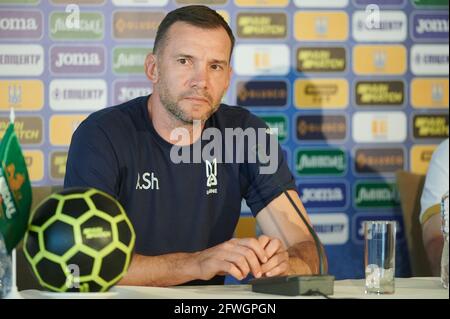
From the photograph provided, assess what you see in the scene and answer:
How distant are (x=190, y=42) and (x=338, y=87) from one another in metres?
1.16

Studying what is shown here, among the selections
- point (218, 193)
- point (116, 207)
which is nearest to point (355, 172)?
point (218, 193)

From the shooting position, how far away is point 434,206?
9.66 feet

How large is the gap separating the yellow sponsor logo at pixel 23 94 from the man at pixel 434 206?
4.61 ft

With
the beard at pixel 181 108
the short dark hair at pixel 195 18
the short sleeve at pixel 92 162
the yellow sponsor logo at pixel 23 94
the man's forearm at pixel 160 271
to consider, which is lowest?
the man's forearm at pixel 160 271

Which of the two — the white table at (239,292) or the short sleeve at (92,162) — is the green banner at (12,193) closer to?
the white table at (239,292)

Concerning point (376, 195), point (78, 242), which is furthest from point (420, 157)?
point (78, 242)

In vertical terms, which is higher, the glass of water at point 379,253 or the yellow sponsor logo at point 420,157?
the yellow sponsor logo at point 420,157

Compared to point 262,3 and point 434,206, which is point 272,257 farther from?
point 262,3

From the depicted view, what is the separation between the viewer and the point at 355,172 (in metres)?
3.55

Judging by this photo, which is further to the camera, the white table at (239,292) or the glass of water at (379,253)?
the glass of water at (379,253)

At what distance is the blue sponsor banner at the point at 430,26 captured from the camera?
11.8 ft

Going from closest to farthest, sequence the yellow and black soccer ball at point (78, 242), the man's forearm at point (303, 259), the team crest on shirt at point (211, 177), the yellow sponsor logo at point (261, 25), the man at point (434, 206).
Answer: the yellow and black soccer ball at point (78, 242), the man's forearm at point (303, 259), the team crest on shirt at point (211, 177), the man at point (434, 206), the yellow sponsor logo at point (261, 25)

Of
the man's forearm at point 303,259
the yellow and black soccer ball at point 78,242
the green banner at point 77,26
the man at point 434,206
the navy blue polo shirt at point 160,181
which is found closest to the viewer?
the yellow and black soccer ball at point 78,242

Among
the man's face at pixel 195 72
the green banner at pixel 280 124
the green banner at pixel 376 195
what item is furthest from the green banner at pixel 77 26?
the green banner at pixel 376 195
